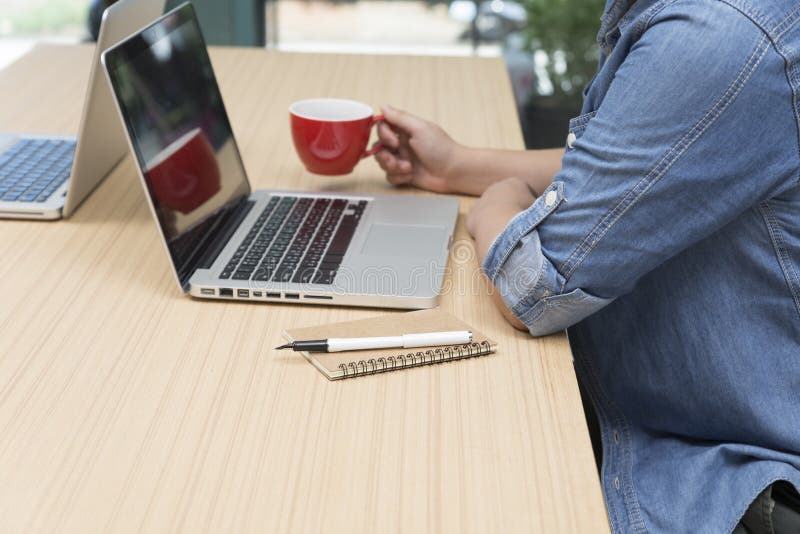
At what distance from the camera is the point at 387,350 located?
0.79m

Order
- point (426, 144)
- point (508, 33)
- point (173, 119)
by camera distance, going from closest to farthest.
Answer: point (173, 119), point (426, 144), point (508, 33)

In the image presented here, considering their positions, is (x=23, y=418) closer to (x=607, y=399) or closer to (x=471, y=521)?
(x=471, y=521)

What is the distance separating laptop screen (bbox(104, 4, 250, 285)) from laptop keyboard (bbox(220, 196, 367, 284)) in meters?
0.05

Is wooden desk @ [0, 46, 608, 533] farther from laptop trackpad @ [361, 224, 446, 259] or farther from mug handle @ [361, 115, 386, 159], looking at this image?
mug handle @ [361, 115, 386, 159]

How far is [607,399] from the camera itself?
3.26 ft

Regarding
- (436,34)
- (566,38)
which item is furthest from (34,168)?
(436,34)

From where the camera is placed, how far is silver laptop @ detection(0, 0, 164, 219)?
3.22 ft

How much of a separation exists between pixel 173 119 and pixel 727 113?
0.56m

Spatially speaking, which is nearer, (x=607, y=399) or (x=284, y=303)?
(x=284, y=303)

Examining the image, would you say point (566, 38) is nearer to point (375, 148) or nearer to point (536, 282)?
point (375, 148)

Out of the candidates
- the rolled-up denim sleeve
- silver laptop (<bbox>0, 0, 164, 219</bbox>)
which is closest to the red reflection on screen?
silver laptop (<bbox>0, 0, 164, 219</bbox>)

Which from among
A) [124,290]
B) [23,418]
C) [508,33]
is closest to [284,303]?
[124,290]

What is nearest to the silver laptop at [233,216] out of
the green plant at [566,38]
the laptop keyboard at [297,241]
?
the laptop keyboard at [297,241]

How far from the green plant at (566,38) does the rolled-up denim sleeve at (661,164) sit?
6.44ft
